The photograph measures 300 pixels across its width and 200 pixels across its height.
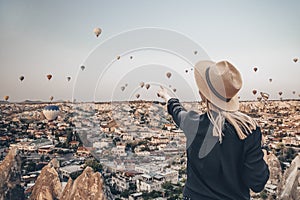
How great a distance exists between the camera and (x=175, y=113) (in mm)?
688

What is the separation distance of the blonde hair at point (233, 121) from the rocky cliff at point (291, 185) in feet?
20.6

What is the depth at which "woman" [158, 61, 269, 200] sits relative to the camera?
557 millimetres

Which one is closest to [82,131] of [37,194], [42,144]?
[37,194]

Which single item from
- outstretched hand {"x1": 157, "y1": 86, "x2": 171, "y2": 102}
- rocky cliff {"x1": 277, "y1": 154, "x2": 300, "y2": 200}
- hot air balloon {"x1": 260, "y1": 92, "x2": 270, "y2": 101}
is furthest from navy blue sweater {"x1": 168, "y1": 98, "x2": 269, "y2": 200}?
hot air balloon {"x1": 260, "y1": 92, "x2": 270, "y2": 101}

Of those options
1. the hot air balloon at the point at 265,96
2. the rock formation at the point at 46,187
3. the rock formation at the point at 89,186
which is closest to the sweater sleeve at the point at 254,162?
the rock formation at the point at 89,186

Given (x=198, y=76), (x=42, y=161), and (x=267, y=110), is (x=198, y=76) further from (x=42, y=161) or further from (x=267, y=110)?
(x=267, y=110)

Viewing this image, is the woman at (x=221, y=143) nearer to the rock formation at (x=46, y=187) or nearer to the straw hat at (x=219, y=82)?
the straw hat at (x=219, y=82)

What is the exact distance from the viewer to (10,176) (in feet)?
21.7

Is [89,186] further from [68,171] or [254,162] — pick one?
[254,162]

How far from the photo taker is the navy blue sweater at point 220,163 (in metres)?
0.56

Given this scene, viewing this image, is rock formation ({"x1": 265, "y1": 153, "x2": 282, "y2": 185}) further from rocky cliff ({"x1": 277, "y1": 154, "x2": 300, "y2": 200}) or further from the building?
the building

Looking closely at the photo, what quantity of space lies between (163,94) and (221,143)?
0.26m

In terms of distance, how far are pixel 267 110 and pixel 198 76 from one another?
17.0 meters

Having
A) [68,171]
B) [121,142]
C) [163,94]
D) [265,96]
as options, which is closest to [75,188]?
[68,171]
